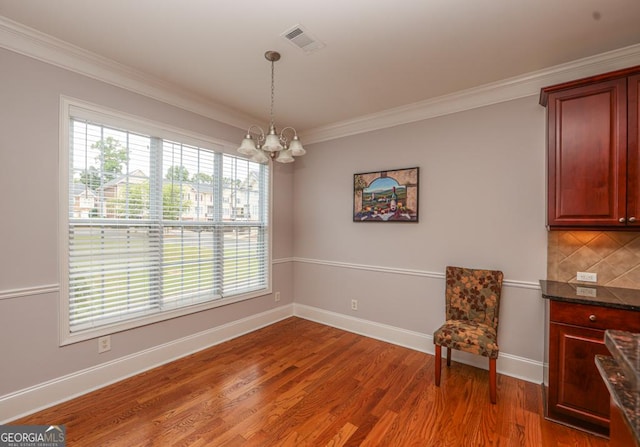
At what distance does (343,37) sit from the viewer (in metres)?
2.12

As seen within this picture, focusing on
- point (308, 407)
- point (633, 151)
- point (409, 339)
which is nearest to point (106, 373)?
point (308, 407)

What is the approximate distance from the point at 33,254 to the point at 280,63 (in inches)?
96.2

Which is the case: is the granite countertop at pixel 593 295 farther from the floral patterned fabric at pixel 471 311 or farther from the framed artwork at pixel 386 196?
the framed artwork at pixel 386 196

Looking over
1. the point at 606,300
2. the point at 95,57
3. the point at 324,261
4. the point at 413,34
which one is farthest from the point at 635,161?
the point at 95,57

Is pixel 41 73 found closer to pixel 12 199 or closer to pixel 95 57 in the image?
pixel 95 57

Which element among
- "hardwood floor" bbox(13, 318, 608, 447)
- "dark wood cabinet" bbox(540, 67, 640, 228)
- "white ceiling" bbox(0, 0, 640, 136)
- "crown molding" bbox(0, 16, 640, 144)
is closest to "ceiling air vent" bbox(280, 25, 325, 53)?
"white ceiling" bbox(0, 0, 640, 136)

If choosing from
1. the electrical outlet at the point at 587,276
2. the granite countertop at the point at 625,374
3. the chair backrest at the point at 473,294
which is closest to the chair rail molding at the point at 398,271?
the chair backrest at the point at 473,294

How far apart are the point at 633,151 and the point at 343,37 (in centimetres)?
218

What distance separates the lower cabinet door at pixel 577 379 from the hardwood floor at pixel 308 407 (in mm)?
115

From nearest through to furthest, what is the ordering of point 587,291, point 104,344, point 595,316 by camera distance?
point 595,316, point 587,291, point 104,344

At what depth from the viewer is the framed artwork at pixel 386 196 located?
3324 mm

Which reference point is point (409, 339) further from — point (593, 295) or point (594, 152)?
point (594, 152)

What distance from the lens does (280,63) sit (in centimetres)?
248

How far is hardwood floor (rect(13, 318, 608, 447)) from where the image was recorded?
1.95m
